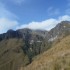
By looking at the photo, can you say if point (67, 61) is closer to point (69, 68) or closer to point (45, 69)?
point (69, 68)

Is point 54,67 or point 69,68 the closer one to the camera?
point 69,68

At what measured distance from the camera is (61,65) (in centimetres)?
3912

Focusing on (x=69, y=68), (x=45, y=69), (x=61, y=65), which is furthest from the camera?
(x=45, y=69)

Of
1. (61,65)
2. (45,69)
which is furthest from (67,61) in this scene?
(45,69)

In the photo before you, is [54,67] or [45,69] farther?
[45,69]

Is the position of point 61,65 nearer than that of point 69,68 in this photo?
No

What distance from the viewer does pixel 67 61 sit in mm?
39312

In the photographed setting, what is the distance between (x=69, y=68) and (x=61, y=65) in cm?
349

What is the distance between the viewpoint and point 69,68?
1409 inches

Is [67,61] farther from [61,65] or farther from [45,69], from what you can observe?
[45,69]

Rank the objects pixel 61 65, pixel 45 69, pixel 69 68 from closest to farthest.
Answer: pixel 69 68, pixel 61 65, pixel 45 69

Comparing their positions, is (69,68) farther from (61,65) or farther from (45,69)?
(45,69)

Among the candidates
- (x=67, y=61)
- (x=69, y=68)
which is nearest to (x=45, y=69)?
(x=67, y=61)

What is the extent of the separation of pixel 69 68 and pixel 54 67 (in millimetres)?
5633
